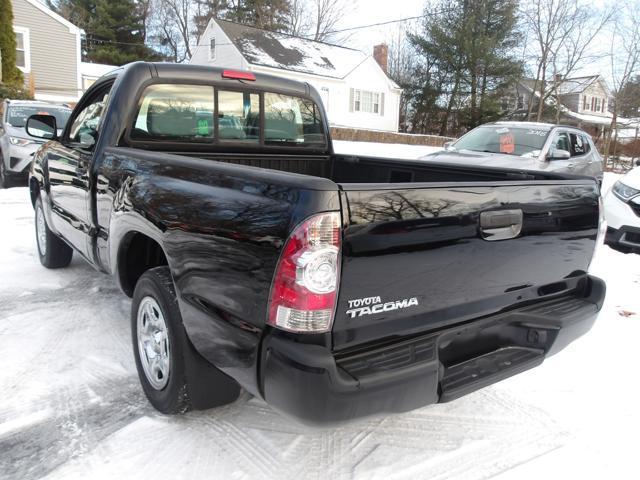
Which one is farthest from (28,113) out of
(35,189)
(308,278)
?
(308,278)

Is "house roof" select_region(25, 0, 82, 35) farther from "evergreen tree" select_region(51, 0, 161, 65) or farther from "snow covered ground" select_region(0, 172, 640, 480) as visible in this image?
"snow covered ground" select_region(0, 172, 640, 480)

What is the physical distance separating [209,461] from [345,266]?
1.25 meters

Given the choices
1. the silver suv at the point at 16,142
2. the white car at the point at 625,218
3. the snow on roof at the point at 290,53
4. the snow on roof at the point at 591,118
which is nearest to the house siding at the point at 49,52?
the snow on roof at the point at 290,53

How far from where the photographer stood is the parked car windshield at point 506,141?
374 inches

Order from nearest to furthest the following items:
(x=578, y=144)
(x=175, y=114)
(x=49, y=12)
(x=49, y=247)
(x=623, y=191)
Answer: (x=175, y=114), (x=49, y=247), (x=623, y=191), (x=578, y=144), (x=49, y=12)

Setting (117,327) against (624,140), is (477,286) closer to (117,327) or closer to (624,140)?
(117,327)

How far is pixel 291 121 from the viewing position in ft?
14.4

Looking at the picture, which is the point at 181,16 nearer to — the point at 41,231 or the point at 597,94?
the point at 597,94

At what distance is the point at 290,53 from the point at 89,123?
28.7 meters

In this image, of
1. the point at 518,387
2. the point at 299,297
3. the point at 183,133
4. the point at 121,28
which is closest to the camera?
the point at 299,297

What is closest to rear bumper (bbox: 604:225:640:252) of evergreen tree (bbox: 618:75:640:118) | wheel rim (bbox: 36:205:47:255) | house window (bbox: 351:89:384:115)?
wheel rim (bbox: 36:205:47:255)

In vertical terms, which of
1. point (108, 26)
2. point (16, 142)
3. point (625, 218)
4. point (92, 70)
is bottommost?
point (625, 218)

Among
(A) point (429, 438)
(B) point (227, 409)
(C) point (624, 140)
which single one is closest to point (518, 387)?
(A) point (429, 438)

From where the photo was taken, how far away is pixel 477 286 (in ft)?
7.80
